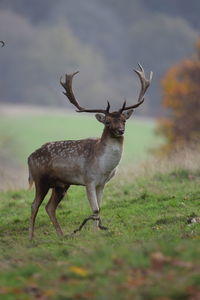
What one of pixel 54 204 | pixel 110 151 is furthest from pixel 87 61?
pixel 110 151

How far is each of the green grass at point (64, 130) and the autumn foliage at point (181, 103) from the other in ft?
17.0

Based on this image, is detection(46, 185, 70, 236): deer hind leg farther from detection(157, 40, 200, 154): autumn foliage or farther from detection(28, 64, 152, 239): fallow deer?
detection(157, 40, 200, 154): autumn foliage

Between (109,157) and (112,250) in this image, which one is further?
(109,157)

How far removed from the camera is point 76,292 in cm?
703

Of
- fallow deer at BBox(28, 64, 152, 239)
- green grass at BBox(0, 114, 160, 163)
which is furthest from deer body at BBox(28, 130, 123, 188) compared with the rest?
green grass at BBox(0, 114, 160, 163)

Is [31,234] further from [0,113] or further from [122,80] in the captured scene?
[122,80]

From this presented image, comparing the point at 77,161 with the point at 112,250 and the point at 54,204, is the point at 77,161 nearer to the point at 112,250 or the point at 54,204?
the point at 54,204

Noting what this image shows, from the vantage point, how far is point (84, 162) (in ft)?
41.7

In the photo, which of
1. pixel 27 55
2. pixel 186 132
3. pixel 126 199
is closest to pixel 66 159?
pixel 126 199

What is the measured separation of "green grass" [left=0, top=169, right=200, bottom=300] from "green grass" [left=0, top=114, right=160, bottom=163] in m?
44.3

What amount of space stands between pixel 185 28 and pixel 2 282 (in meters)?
178

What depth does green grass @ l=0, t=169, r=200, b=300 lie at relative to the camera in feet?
23.0

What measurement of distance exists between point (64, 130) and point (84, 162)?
203ft

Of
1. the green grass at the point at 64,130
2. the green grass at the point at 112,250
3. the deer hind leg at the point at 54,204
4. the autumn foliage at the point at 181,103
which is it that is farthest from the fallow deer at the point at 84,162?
the green grass at the point at 64,130
